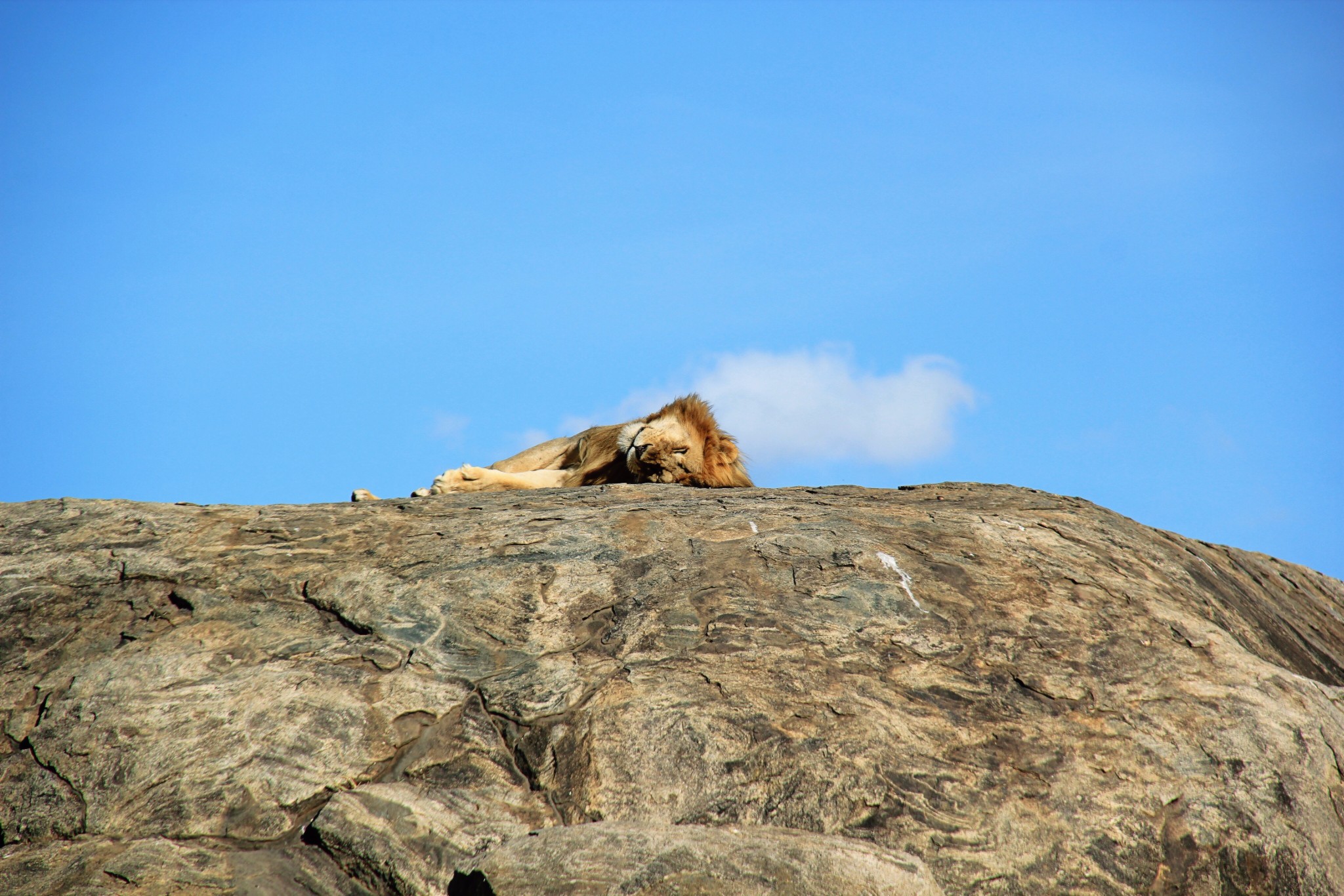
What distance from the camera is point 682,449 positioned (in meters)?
7.31

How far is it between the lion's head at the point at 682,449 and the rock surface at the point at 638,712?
2144 mm

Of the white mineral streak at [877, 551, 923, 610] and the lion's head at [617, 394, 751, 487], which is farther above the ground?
the lion's head at [617, 394, 751, 487]

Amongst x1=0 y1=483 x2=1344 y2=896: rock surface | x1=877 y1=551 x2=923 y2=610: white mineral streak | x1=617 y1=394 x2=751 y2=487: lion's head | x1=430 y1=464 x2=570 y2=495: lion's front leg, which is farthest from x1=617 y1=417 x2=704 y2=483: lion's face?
x1=877 y1=551 x2=923 y2=610: white mineral streak

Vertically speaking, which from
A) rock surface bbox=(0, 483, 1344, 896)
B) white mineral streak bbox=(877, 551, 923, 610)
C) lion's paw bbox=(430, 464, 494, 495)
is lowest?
rock surface bbox=(0, 483, 1344, 896)

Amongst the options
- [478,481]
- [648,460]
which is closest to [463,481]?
[478,481]

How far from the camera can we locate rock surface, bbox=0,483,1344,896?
10.3ft

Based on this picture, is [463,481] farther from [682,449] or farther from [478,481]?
[682,449]

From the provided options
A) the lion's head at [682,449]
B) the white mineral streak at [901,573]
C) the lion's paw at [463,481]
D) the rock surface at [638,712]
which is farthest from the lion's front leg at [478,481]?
the white mineral streak at [901,573]

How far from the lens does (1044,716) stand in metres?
3.83

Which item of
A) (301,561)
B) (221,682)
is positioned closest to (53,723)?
(221,682)

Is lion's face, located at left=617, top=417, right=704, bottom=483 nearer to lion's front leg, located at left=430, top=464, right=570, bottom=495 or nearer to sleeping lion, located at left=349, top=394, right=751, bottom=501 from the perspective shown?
sleeping lion, located at left=349, top=394, right=751, bottom=501

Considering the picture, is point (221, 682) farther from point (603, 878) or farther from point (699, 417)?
point (699, 417)

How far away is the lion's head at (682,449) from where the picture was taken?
725 centimetres

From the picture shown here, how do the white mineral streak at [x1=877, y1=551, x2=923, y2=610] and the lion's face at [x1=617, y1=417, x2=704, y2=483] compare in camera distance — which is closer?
the white mineral streak at [x1=877, y1=551, x2=923, y2=610]
